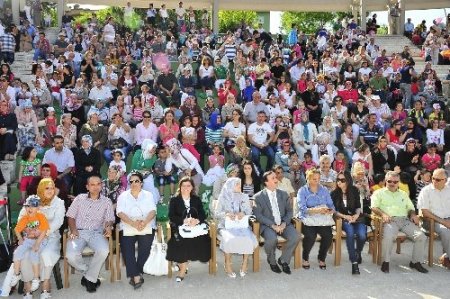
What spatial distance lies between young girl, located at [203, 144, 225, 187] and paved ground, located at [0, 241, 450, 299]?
6.44ft

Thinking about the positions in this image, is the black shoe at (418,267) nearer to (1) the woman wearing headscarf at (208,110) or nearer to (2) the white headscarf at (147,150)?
(2) the white headscarf at (147,150)

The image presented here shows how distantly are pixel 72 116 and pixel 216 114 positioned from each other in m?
2.71

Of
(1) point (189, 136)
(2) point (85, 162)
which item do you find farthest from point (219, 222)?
(1) point (189, 136)

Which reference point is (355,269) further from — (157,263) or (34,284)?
(34,284)

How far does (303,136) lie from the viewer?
10422 mm

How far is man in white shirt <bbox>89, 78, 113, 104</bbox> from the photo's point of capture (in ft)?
37.5

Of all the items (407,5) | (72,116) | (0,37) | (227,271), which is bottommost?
(227,271)

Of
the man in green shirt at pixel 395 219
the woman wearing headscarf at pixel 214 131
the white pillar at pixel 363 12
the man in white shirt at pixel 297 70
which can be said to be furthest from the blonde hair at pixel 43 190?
the white pillar at pixel 363 12

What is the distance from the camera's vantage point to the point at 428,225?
743cm

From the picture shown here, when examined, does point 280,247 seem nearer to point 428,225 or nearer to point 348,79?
point 428,225

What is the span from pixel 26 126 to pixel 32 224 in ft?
12.9

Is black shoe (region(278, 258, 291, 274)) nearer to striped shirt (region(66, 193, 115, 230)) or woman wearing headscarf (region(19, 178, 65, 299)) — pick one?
striped shirt (region(66, 193, 115, 230))

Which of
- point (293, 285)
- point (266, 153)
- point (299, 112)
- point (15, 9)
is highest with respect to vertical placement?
point (15, 9)

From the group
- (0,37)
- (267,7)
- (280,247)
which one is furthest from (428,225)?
(267,7)
